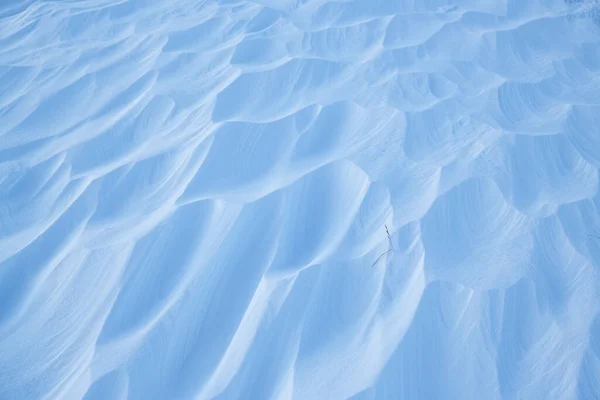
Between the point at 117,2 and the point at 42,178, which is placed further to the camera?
the point at 117,2

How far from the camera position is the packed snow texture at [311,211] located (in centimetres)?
136

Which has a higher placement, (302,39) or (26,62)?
(26,62)

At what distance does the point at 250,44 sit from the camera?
8.40 feet

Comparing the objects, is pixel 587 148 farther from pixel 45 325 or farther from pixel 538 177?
pixel 45 325

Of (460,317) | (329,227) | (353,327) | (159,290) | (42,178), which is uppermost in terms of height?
(42,178)

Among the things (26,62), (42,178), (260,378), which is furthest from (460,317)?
(26,62)

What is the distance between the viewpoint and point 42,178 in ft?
6.50

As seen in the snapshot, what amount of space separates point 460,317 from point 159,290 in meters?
0.94

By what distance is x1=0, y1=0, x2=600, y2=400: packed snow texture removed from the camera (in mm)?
1358

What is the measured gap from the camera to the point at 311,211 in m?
1.72

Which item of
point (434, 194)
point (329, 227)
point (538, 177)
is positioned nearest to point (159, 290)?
point (329, 227)

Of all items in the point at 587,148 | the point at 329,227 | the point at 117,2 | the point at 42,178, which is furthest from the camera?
the point at 117,2

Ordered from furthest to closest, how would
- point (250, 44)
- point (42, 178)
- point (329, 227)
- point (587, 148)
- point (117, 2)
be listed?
1. point (117, 2)
2. point (250, 44)
3. point (42, 178)
4. point (587, 148)
5. point (329, 227)

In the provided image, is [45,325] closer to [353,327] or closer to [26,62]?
[353,327]
